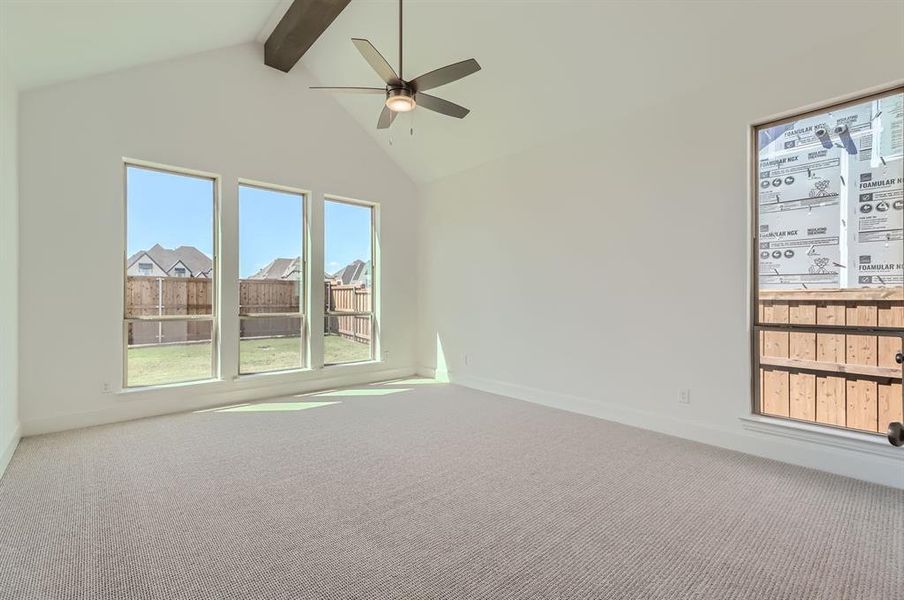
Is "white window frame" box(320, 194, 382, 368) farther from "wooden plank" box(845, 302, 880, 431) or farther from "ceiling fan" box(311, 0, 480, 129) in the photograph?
"wooden plank" box(845, 302, 880, 431)

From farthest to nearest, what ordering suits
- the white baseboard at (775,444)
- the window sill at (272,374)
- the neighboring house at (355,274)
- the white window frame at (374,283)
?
the white window frame at (374,283) < the neighboring house at (355,274) < the window sill at (272,374) < the white baseboard at (775,444)

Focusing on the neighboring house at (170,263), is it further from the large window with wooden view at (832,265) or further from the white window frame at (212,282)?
the large window with wooden view at (832,265)

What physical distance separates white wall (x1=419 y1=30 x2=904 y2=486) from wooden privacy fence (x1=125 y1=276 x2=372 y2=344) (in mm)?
1611

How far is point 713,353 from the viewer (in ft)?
11.1

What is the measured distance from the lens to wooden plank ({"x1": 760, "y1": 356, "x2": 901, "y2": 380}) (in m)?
2.75

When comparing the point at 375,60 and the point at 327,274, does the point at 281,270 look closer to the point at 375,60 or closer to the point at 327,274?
the point at 327,274

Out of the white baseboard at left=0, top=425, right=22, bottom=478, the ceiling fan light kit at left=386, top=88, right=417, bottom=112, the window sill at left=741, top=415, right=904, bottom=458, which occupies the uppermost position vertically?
the ceiling fan light kit at left=386, top=88, right=417, bottom=112

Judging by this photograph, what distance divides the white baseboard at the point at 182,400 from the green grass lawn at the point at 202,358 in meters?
0.18

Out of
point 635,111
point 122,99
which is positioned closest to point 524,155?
point 635,111

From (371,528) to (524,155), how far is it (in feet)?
13.4

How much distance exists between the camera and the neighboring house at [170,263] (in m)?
Answer: 4.25

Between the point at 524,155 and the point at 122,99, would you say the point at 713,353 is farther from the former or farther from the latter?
the point at 122,99

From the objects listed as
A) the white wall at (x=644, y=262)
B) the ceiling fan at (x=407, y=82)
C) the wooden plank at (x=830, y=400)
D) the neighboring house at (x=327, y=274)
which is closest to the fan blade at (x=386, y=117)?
the ceiling fan at (x=407, y=82)

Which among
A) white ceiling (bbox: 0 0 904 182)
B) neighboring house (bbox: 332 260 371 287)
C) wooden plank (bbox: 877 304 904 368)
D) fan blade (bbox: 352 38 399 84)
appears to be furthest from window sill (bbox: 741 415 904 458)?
neighboring house (bbox: 332 260 371 287)
